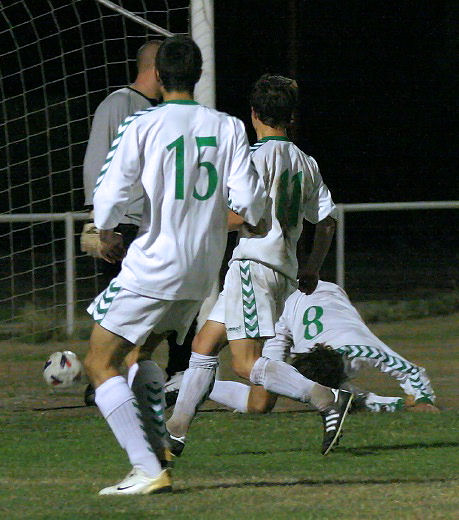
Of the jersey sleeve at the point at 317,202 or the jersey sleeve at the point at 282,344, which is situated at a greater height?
the jersey sleeve at the point at 317,202

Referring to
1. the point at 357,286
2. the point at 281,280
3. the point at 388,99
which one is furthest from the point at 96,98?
the point at 281,280

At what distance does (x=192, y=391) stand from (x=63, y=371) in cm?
184

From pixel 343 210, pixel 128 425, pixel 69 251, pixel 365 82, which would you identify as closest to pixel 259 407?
pixel 128 425

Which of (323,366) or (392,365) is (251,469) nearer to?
(323,366)

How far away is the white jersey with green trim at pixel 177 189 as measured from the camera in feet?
18.4

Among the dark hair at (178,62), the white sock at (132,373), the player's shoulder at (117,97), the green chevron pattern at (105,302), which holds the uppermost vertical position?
the dark hair at (178,62)

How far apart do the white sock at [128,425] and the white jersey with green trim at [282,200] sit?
1.47m

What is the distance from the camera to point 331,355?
8.02 meters

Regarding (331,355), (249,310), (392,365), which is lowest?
(392,365)

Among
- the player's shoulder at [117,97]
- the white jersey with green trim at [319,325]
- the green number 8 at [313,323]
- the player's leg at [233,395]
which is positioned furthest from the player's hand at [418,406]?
the player's shoulder at [117,97]

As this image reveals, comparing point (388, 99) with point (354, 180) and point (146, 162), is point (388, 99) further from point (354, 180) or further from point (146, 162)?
point (146, 162)

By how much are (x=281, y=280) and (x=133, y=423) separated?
1678 millimetres

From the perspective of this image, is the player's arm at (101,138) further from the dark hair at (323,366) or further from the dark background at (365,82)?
the dark background at (365,82)

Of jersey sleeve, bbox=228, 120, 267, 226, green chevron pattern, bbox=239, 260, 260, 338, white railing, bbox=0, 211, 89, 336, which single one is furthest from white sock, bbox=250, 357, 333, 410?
white railing, bbox=0, 211, 89, 336
